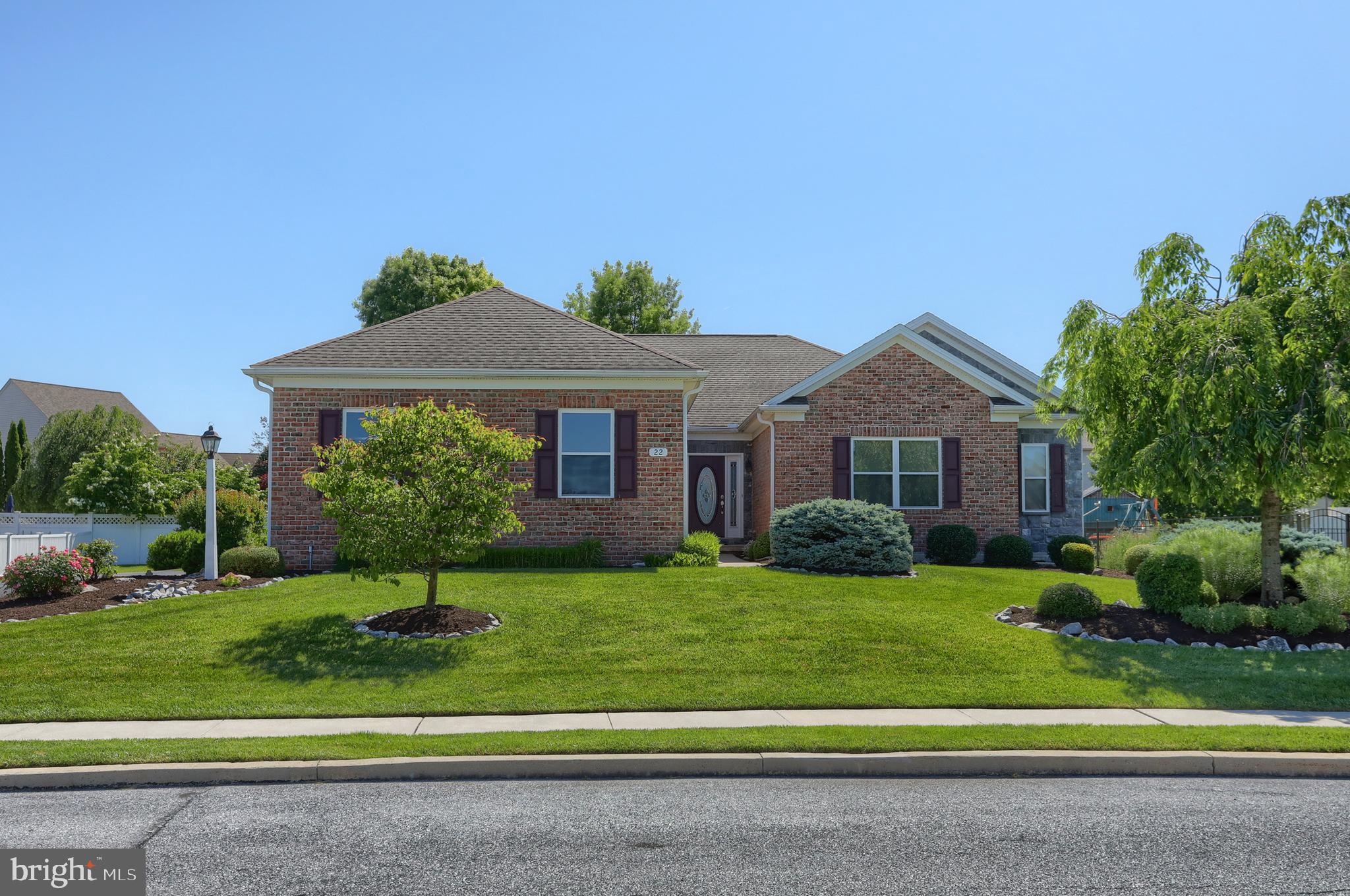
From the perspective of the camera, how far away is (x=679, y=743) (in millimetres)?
7285

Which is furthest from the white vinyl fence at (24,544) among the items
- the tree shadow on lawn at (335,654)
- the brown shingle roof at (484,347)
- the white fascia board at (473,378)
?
the tree shadow on lawn at (335,654)

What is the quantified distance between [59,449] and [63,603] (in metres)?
22.5

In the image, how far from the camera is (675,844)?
5.34m

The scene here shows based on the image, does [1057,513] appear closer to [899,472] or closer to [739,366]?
[899,472]

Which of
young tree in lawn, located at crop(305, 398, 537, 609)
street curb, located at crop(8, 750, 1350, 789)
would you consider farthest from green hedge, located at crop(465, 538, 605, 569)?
street curb, located at crop(8, 750, 1350, 789)

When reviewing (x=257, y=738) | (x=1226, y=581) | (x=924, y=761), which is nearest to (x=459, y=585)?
(x=257, y=738)

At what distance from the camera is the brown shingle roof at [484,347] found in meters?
17.5

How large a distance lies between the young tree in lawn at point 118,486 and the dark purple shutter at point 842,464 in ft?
58.9

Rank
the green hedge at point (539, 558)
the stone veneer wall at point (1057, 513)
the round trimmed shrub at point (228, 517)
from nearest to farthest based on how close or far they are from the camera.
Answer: the green hedge at point (539, 558), the round trimmed shrub at point (228, 517), the stone veneer wall at point (1057, 513)

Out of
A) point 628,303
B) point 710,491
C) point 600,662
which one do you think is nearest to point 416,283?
point 628,303

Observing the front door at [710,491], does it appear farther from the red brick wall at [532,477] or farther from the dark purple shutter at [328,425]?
the dark purple shutter at [328,425]

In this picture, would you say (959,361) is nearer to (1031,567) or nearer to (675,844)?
(1031,567)

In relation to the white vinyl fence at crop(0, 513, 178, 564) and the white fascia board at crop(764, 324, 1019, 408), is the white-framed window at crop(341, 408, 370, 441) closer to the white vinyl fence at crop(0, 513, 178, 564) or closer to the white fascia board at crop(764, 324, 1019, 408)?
the white fascia board at crop(764, 324, 1019, 408)

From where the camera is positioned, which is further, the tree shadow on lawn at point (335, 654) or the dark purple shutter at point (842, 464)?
the dark purple shutter at point (842, 464)
